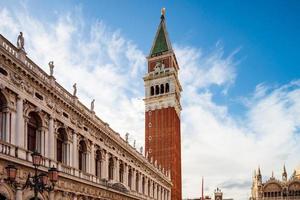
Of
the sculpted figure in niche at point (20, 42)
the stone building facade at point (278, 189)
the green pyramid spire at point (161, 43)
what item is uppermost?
the green pyramid spire at point (161, 43)

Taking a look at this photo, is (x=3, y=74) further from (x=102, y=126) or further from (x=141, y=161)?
(x=141, y=161)

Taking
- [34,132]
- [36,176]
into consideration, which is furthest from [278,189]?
[36,176]

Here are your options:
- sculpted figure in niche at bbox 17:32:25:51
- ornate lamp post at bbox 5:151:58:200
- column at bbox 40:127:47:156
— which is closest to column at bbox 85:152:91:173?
column at bbox 40:127:47:156

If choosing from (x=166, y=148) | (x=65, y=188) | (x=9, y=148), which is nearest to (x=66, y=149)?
(x=65, y=188)

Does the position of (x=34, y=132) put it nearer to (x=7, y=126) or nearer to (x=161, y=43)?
(x=7, y=126)

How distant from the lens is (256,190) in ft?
297

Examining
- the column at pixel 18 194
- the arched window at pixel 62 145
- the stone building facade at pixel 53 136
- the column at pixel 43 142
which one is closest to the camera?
the column at pixel 18 194

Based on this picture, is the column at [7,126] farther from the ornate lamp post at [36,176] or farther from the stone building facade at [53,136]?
the ornate lamp post at [36,176]

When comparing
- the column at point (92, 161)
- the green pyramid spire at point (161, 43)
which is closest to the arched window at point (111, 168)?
the column at point (92, 161)

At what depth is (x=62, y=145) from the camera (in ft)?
85.2

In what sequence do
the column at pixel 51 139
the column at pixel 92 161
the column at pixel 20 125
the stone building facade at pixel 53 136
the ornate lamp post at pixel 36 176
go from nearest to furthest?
the ornate lamp post at pixel 36 176 → the stone building facade at pixel 53 136 → the column at pixel 20 125 → the column at pixel 51 139 → the column at pixel 92 161

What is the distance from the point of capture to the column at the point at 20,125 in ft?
66.0

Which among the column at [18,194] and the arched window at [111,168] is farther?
the arched window at [111,168]

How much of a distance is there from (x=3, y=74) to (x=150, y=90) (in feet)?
185
